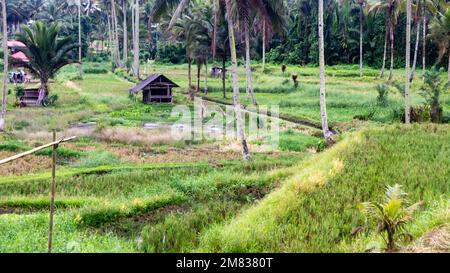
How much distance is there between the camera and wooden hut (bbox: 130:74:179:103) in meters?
32.3

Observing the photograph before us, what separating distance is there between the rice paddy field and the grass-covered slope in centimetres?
2

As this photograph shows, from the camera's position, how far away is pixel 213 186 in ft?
40.5

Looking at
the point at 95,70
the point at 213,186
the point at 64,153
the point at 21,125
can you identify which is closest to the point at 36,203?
the point at 213,186

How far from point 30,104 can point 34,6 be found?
46.8m

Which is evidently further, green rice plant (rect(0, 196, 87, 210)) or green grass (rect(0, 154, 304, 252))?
green rice plant (rect(0, 196, 87, 210))

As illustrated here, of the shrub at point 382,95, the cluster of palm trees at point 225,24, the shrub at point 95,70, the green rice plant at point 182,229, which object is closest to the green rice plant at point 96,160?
the cluster of palm trees at point 225,24

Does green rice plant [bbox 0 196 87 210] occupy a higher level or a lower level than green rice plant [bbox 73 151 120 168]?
lower

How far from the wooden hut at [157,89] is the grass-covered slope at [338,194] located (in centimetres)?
2069

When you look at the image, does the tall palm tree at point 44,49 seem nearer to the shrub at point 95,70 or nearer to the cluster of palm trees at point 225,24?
the cluster of palm trees at point 225,24

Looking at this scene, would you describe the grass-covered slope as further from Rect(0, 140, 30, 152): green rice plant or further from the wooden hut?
the wooden hut

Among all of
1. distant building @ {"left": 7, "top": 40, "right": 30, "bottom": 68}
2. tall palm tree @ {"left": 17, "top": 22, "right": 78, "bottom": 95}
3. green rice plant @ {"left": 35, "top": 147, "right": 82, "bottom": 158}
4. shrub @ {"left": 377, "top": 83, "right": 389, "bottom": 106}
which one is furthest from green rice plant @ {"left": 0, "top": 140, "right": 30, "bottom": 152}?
shrub @ {"left": 377, "top": 83, "right": 389, "bottom": 106}

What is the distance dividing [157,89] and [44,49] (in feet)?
25.4

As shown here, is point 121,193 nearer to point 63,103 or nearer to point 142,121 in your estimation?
point 142,121
